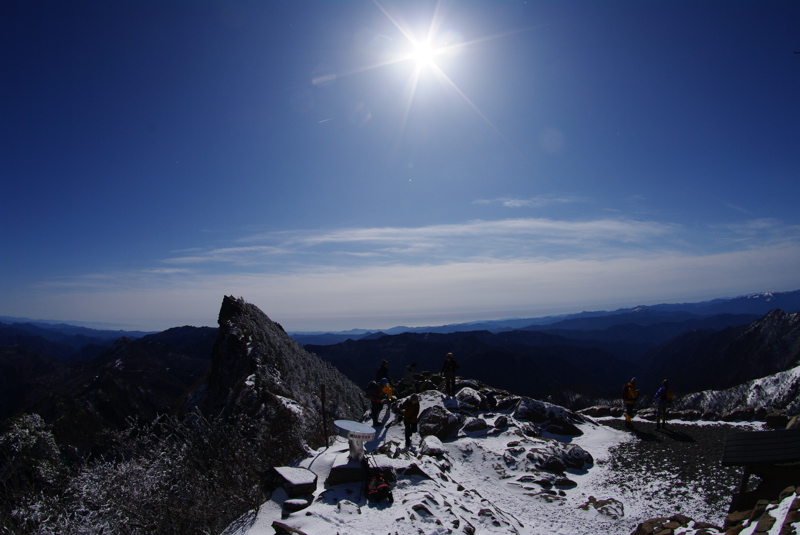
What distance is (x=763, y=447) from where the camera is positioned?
6977 mm

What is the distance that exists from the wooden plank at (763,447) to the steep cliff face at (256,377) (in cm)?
1101

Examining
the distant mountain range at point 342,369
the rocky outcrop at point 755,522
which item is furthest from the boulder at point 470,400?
the distant mountain range at point 342,369

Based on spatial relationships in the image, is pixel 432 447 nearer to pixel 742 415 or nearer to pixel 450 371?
pixel 450 371

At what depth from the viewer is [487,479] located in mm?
12203

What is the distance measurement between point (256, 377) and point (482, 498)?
22.3m

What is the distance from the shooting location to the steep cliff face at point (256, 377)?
69.7ft

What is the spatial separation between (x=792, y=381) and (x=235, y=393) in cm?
4954

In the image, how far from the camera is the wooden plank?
6691mm

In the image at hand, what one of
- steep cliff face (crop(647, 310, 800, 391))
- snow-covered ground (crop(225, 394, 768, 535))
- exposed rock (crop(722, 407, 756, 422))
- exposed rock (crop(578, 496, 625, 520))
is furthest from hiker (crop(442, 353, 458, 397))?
steep cliff face (crop(647, 310, 800, 391))

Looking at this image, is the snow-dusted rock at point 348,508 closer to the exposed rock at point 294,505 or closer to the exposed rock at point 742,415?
the exposed rock at point 294,505

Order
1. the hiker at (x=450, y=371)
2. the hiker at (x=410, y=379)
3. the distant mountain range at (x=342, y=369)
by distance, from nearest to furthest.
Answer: the hiker at (x=450, y=371) → the hiker at (x=410, y=379) → the distant mountain range at (x=342, y=369)

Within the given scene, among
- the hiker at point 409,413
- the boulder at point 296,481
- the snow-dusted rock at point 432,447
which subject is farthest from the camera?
the hiker at point 409,413

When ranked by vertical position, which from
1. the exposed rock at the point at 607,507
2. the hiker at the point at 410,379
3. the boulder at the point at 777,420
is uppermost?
the hiker at the point at 410,379

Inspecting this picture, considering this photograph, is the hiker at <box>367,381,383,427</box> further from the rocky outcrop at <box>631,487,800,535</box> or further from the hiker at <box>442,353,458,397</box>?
the rocky outcrop at <box>631,487,800,535</box>
